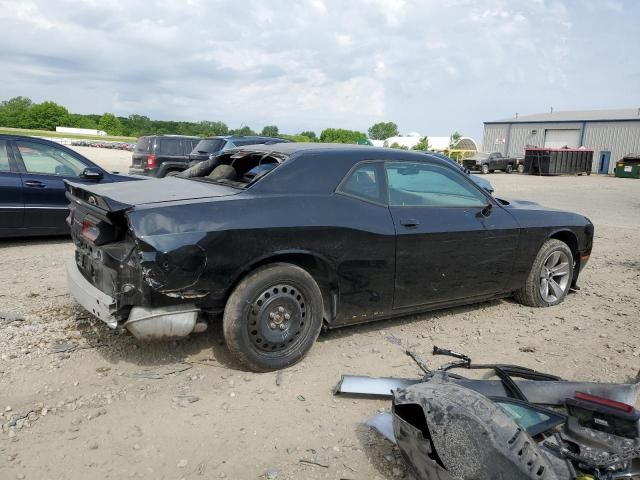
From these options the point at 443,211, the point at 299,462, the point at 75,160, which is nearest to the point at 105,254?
the point at 299,462

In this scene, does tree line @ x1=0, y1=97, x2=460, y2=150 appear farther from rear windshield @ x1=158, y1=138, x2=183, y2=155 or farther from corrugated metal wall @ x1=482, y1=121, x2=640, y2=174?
rear windshield @ x1=158, y1=138, x2=183, y2=155

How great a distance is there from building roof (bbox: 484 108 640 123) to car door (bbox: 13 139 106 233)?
4378 cm

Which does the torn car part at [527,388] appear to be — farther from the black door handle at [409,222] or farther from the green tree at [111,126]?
the green tree at [111,126]

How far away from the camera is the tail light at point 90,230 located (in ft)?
11.1

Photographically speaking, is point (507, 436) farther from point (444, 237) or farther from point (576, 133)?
point (576, 133)

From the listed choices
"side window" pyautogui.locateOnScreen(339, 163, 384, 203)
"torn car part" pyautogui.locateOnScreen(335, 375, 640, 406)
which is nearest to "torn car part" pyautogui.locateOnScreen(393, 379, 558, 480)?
"torn car part" pyautogui.locateOnScreen(335, 375, 640, 406)

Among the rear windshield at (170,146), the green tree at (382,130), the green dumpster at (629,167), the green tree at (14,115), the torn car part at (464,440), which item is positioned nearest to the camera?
the torn car part at (464,440)

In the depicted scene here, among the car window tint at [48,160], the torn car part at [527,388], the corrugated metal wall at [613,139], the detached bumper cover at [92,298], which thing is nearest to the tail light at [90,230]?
the detached bumper cover at [92,298]

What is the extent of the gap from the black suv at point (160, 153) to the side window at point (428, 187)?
1009 cm

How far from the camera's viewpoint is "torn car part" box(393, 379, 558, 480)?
2020 mm

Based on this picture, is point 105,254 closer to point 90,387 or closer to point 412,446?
point 90,387

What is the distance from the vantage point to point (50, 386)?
3277 millimetres

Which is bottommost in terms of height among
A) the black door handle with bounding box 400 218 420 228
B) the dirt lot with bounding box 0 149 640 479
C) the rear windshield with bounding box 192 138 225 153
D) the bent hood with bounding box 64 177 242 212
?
the dirt lot with bounding box 0 149 640 479

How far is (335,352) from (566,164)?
3500 cm
